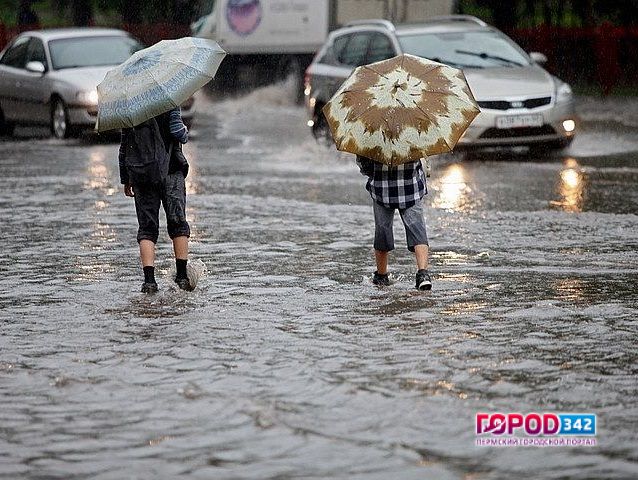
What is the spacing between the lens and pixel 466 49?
63.6 feet

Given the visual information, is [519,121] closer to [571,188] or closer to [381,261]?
[571,188]

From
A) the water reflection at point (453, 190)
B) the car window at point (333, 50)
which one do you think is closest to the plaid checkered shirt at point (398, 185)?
the water reflection at point (453, 190)

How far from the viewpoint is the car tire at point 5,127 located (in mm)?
24705

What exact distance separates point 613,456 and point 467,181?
10.5 m

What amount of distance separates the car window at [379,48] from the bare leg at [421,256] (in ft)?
33.2

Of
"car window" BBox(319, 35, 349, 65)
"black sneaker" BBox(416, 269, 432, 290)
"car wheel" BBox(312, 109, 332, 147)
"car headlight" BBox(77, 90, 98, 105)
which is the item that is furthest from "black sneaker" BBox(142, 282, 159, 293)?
"car headlight" BBox(77, 90, 98, 105)

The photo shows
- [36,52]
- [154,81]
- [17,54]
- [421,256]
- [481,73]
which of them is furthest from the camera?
[17,54]

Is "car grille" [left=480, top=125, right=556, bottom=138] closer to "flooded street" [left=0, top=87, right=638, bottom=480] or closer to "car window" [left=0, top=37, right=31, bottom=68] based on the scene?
"flooded street" [left=0, top=87, right=638, bottom=480]

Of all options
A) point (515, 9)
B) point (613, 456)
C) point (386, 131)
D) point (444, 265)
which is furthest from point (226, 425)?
point (515, 9)

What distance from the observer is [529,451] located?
5.73m

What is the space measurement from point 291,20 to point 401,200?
23157 millimetres

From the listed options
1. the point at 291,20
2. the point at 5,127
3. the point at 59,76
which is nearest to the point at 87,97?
the point at 59,76

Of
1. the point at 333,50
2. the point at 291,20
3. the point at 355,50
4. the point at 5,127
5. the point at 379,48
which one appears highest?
the point at 379,48

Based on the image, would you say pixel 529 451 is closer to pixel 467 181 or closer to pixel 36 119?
pixel 467 181
